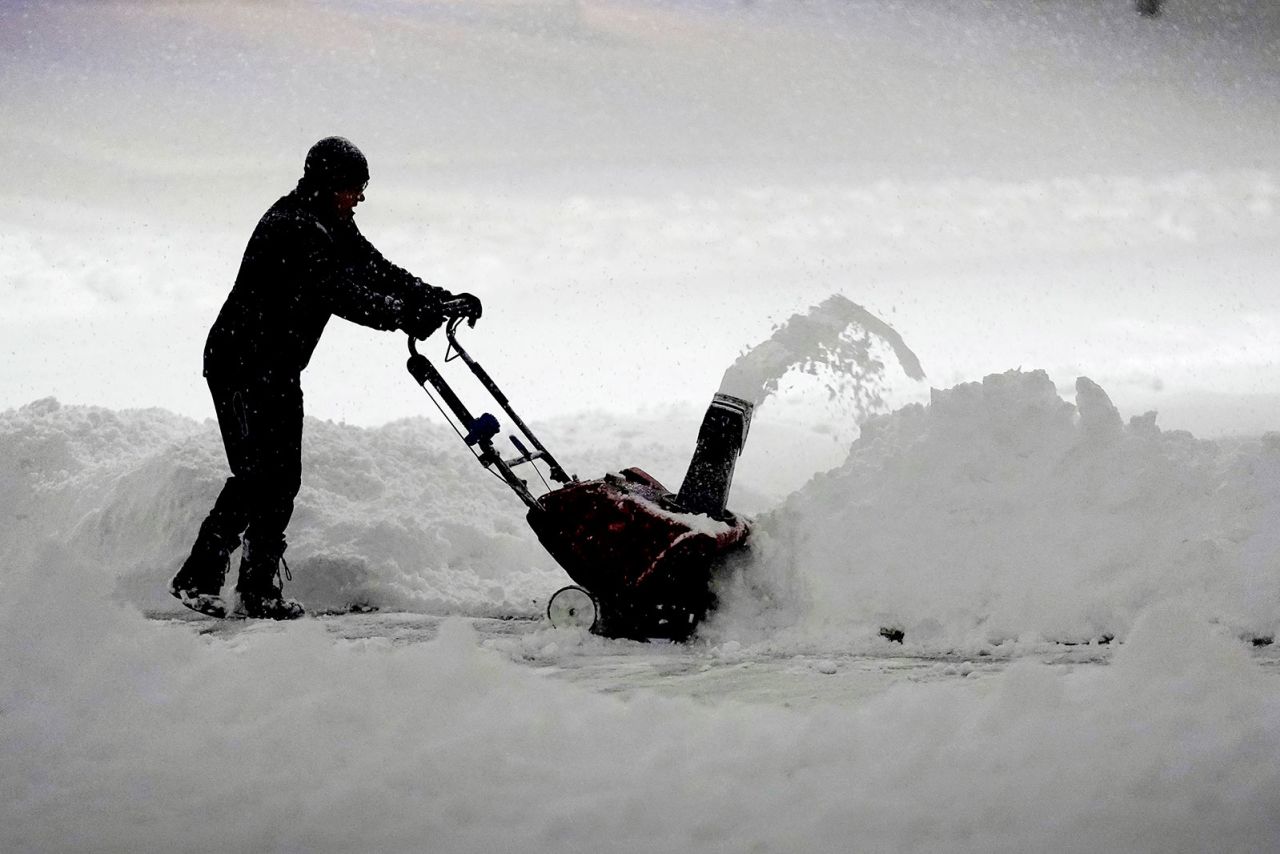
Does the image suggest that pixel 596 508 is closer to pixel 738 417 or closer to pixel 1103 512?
pixel 738 417

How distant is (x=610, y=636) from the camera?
3.96m

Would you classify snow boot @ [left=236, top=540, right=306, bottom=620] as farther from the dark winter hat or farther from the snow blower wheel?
the dark winter hat

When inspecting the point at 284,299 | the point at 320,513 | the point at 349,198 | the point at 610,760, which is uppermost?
the point at 349,198

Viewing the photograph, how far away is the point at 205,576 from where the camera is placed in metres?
4.51

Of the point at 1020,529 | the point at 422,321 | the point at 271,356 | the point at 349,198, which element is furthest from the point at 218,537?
the point at 1020,529

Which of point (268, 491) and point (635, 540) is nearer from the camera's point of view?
point (635, 540)

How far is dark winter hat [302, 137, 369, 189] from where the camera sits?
4555mm

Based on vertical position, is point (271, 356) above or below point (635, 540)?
above

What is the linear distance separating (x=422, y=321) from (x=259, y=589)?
1.31 metres

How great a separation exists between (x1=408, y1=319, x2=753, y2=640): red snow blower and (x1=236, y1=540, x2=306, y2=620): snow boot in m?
1.03

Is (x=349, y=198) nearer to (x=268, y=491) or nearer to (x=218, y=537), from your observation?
(x=268, y=491)

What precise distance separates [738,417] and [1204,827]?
8.91 feet

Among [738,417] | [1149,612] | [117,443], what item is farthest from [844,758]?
[117,443]

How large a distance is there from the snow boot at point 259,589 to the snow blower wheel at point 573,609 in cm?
119
